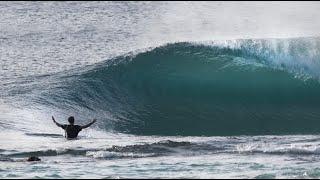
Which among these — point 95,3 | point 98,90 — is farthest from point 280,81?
point 95,3

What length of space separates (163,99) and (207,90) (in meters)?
1.72

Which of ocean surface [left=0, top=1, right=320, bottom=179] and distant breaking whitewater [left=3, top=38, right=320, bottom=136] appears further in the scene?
distant breaking whitewater [left=3, top=38, right=320, bottom=136]

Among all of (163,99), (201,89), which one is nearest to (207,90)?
(201,89)

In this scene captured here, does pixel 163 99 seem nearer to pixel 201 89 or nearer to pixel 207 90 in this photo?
pixel 201 89

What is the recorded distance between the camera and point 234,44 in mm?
32781

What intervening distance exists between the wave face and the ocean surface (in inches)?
1.4

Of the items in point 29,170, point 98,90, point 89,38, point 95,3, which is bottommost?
point 29,170

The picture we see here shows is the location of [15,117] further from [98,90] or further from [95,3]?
[95,3]

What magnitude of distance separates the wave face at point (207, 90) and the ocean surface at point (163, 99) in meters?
0.04

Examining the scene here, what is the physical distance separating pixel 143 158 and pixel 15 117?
7533mm

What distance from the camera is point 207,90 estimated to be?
98.6 feet

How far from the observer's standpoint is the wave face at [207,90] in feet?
89.0

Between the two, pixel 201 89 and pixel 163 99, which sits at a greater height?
pixel 201 89

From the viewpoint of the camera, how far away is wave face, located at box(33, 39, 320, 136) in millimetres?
27141
